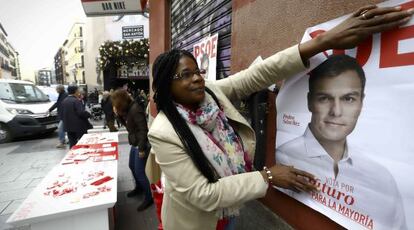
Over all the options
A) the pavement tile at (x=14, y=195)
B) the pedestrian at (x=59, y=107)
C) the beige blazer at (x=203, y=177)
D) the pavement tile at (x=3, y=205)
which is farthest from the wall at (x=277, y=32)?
the pedestrian at (x=59, y=107)

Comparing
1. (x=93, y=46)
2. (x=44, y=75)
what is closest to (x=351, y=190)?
(x=93, y=46)

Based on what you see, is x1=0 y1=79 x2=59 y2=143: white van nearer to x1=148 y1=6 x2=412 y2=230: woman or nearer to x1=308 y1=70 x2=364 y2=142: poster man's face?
x1=148 y1=6 x2=412 y2=230: woman

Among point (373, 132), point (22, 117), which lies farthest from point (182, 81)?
point (22, 117)

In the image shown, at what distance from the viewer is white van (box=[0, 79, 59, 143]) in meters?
8.41

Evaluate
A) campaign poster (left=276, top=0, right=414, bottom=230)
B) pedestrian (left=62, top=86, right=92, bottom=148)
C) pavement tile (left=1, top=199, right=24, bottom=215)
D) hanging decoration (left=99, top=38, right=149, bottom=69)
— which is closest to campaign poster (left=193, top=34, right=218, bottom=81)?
campaign poster (left=276, top=0, right=414, bottom=230)

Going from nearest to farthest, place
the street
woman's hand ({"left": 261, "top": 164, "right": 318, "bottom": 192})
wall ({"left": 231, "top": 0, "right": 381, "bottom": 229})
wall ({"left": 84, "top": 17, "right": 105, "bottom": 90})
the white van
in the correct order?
woman's hand ({"left": 261, "top": 164, "right": 318, "bottom": 192}), wall ({"left": 231, "top": 0, "right": 381, "bottom": 229}), the street, the white van, wall ({"left": 84, "top": 17, "right": 105, "bottom": 90})

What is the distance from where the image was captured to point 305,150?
1610 mm

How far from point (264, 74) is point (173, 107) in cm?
60

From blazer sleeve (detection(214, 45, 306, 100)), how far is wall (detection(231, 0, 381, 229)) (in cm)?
30

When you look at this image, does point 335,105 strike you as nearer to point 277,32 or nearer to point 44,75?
point 277,32

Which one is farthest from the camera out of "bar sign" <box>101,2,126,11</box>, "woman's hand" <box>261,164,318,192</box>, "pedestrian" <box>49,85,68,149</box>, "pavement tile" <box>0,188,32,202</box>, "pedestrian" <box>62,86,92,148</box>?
"pedestrian" <box>49,85,68,149</box>

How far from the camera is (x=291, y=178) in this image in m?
1.44

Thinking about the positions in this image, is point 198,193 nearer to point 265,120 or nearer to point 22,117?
point 265,120

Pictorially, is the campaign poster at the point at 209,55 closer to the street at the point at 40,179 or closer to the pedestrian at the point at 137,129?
the pedestrian at the point at 137,129
